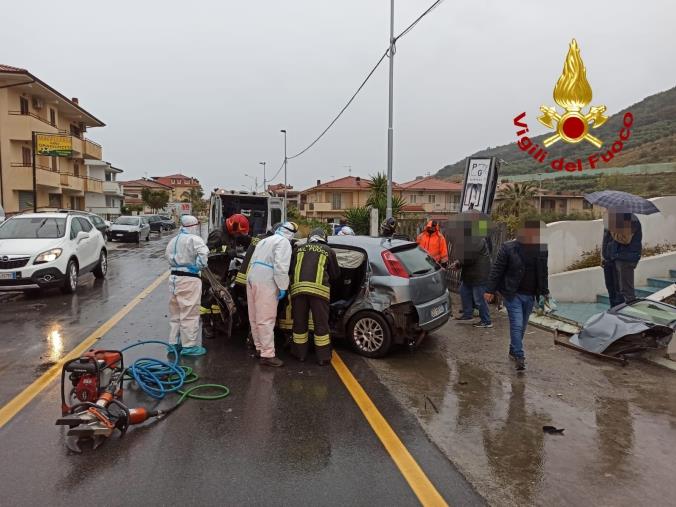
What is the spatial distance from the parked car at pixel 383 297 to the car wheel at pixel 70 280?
21.5 feet

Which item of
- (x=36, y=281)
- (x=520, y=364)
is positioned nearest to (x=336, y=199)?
(x=36, y=281)

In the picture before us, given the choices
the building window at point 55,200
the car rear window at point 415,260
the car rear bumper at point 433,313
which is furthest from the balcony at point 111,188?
the car rear bumper at point 433,313

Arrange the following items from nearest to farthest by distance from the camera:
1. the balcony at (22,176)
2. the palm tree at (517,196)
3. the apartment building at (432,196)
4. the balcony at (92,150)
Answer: the balcony at (22,176) → the palm tree at (517,196) → the balcony at (92,150) → the apartment building at (432,196)

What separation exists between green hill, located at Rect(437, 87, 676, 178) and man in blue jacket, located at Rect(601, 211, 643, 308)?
114ft

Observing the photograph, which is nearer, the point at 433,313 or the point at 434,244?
the point at 433,313

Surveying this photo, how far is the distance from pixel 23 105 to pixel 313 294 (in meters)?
35.5

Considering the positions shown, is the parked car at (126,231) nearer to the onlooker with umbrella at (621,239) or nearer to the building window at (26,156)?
the building window at (26,156)

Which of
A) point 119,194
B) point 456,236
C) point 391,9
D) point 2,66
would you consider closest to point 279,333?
point 456,236

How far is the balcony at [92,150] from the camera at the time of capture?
42875 millimetres

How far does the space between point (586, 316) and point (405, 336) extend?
4.41 m

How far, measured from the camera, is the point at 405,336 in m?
6.27

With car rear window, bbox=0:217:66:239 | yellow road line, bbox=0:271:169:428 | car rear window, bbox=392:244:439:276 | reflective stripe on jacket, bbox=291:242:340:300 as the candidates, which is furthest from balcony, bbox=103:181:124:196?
reflective stripe on jacket, bbox=291:242:340:300

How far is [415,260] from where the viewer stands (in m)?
6.71

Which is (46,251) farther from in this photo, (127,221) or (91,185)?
(91,185)
